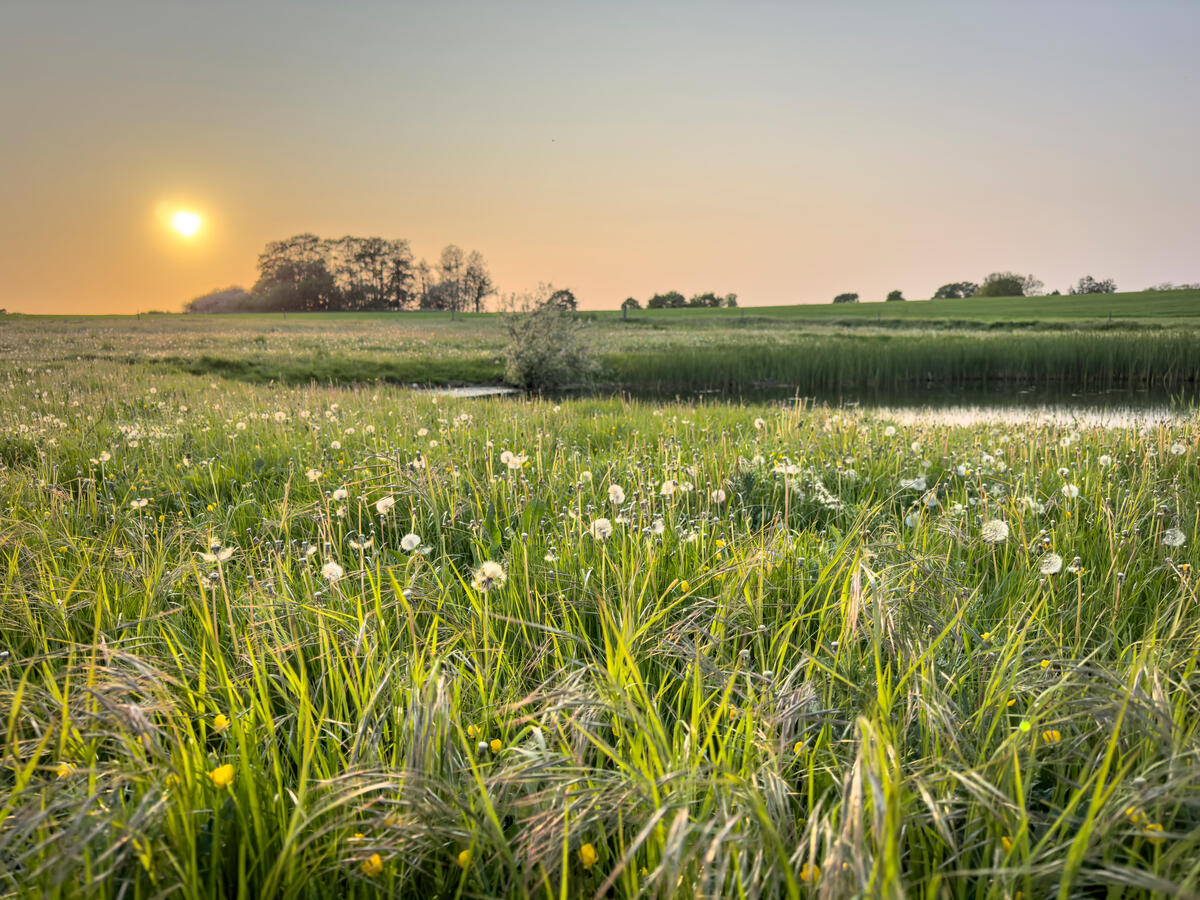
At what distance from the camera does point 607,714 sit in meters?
1.88

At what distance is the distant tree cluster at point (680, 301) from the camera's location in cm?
9538

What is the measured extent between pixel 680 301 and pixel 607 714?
3891 inches

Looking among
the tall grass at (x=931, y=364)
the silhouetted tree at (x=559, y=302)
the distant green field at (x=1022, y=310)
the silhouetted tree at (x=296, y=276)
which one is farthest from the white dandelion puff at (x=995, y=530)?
the silhouetted tree at (x=296, y=276)

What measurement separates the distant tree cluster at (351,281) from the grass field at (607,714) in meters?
101

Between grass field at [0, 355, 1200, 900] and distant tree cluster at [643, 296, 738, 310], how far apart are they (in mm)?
94312

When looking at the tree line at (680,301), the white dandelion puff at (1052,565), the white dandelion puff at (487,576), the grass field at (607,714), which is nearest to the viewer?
the grass field at (607,714)

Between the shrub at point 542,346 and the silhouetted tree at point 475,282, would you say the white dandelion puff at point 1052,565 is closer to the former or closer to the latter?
the shrub at point 542,346

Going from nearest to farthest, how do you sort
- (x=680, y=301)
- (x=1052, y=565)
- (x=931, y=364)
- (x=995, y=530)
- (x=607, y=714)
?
(x=607, y=714)
(x=1052, y=565)
(x=995, y=530)
(x=931, y=364)
(x=680, y=301)

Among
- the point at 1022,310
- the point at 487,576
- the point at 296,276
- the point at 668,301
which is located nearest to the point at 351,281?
the point at 296,276

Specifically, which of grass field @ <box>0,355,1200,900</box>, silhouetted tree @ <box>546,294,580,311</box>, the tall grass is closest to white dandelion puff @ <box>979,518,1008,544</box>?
grass field @ <box>0,355,1200,900</box>

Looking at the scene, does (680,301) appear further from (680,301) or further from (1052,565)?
(1052,565)

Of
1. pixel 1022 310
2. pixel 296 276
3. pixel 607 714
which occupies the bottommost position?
pixel 607 714

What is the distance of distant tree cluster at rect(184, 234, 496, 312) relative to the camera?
4026 inches

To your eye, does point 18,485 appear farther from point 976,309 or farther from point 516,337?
point 976,309
